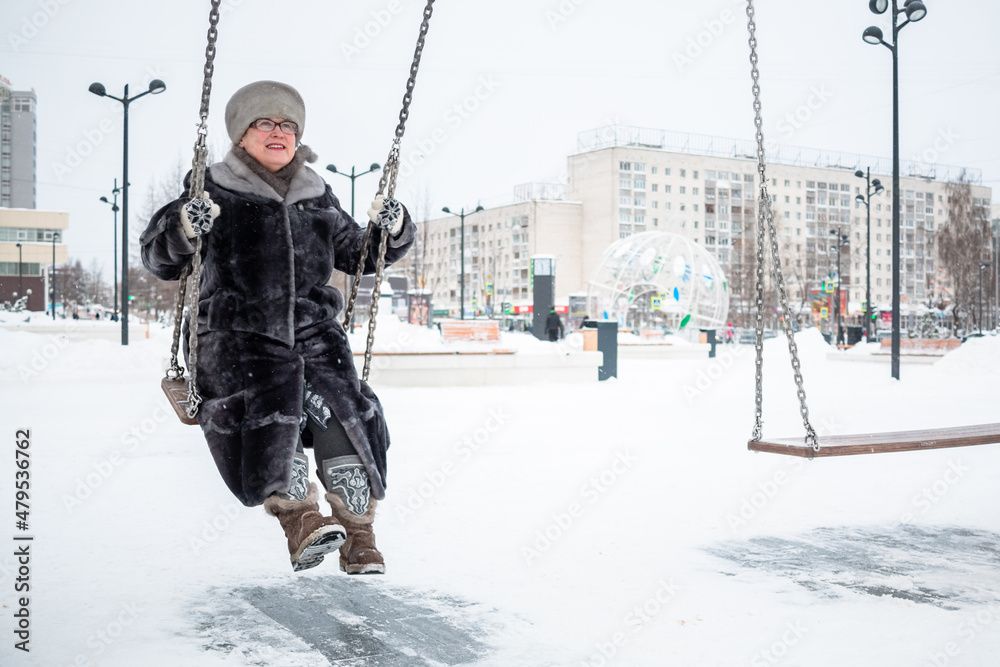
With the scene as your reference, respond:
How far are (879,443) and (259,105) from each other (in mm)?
3288

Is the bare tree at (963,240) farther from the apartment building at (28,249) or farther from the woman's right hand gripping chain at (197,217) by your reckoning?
the apartment building at (28,249)

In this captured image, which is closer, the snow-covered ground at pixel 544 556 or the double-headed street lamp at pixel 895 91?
the snow-covered ground at pixel 544 556

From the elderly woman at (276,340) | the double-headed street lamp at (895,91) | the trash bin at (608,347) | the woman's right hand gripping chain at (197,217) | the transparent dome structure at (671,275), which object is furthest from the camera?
the transparent dome structure at (671,275)

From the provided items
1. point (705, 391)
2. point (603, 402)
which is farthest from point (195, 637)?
point (705, 391)

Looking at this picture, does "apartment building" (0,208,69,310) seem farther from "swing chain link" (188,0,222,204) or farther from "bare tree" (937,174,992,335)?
"swing chain link" (188,0,222,204)

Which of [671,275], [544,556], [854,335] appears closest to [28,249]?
[671,275]

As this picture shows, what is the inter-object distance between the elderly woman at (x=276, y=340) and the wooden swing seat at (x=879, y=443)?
206 cm

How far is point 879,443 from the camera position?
179 inches

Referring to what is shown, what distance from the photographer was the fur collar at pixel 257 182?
3.38m

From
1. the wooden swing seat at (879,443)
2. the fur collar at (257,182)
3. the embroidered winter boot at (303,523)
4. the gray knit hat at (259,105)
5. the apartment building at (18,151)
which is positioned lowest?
the embroidered winter boot at (303,523)

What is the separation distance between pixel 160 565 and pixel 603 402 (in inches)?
398

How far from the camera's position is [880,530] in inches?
219

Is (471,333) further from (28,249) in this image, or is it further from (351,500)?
(28,249)

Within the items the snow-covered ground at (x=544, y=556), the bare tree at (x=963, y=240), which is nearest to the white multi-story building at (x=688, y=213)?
the bare tree at (x=963, y=240)
